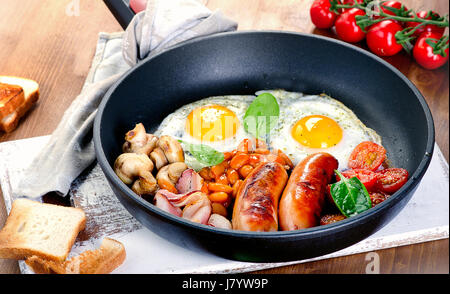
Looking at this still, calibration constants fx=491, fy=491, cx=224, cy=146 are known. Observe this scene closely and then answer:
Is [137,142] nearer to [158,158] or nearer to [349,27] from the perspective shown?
[158,158]

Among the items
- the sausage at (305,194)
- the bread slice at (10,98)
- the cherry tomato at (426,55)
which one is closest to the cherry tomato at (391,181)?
the sausage at (305,194)

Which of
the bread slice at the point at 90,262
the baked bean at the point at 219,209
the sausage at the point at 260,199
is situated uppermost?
the sausage at the point at 260,199

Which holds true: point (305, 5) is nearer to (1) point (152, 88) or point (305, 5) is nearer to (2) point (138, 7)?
(2) point (138, 7)

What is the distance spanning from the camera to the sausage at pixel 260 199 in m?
1.38

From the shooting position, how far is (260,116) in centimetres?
192

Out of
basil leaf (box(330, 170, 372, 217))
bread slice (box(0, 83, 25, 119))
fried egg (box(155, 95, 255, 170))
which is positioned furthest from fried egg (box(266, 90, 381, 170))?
bread slice (box(0, 83, 25, 119))

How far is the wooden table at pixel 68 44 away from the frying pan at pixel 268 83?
0.27 meters

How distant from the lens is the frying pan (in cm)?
176

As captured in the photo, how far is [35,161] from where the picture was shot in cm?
187

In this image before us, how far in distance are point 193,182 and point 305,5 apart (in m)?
1.61

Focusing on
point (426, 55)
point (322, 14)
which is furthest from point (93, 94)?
point (426, 55)

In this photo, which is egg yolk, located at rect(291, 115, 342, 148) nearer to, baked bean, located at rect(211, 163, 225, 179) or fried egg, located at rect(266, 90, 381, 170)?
fried egg, located at rect(266, 90, 381, 170)

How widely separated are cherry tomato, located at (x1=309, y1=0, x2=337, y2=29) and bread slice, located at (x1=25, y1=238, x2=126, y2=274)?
1688 millimetres

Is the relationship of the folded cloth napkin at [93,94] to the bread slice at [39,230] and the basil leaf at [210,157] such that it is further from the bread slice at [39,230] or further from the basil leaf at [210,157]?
the basil leaf at [210,157]
